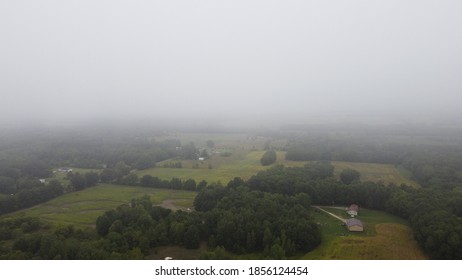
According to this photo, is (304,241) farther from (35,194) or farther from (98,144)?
(98,144)

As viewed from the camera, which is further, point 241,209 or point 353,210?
point 353,210

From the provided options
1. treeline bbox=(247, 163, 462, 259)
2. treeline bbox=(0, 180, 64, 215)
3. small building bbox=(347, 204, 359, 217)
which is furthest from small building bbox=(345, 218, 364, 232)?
treeline bbox=(0, 180, 64, 215)

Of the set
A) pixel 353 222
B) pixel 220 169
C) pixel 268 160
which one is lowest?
pixel 353 222

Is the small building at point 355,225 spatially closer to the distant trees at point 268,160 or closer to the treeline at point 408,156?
the treeline at point 408,156

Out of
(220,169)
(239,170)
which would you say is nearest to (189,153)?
(220,169)

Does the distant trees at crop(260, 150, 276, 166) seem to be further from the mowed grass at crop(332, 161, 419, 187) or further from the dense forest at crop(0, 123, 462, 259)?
the mowed grass at crop(332, 161, 419, 187)

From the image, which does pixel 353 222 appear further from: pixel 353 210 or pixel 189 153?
pixel 189 153
